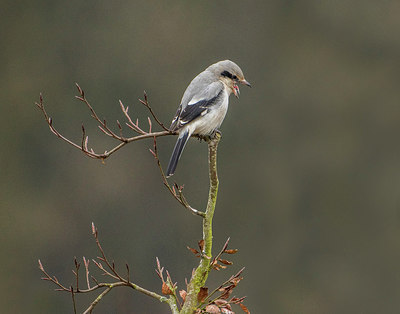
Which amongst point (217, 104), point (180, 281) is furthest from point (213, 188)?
point (180, 281)

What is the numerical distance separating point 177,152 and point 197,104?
387mm

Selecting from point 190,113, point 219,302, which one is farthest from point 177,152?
point 219,302

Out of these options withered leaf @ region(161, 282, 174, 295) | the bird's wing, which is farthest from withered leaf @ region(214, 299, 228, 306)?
the bird's wing

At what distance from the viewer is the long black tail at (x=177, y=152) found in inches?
111

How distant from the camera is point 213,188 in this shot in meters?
1.99

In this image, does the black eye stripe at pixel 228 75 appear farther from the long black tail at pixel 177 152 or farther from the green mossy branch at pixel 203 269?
the green mossy branch at pixel 203 269

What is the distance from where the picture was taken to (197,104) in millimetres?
3268

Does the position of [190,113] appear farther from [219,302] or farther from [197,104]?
[219,302]

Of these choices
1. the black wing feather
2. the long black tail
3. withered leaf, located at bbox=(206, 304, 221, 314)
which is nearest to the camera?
withered leaf, located at bbox=(206, 304, 221, 314)

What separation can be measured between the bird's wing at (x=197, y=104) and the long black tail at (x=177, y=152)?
0.05 metres

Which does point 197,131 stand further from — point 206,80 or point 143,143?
point 143,143

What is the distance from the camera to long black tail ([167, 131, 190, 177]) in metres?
2.81

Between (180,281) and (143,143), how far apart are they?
82.2 inches

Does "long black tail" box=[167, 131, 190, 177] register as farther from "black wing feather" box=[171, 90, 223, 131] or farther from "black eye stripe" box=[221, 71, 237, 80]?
"black eye stripe" box=[221, 71, 237, 80]
